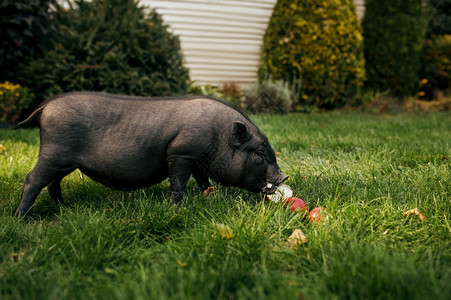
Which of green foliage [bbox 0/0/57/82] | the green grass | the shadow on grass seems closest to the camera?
the green grass

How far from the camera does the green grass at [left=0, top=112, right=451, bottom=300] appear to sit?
1.58 metres

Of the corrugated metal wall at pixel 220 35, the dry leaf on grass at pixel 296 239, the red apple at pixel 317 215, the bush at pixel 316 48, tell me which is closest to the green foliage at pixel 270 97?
the bush at pixel 316 48

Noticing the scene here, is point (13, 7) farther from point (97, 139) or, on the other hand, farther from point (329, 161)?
point (329, 161)

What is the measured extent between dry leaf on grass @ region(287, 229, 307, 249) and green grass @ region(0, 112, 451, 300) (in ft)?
0.11

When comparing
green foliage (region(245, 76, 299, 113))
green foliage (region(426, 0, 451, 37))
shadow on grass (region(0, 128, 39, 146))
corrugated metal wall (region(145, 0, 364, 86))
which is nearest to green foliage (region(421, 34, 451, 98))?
green foliage (region(426, 0, 451, 37))

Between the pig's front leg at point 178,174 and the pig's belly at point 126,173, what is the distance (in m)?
0.12

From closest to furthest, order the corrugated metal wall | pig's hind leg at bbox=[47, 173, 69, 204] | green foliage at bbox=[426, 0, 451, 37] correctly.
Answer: pig's hind leg at bbox=[47, 173, 69, 204] → the corrugated metal wall → green foliage at bbox=[426, 0, 451, 37]

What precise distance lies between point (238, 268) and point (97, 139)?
1352mm

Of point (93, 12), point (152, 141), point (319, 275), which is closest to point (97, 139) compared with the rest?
point (152, 141)

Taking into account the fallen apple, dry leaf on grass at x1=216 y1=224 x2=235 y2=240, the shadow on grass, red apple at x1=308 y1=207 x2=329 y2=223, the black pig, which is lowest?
the shadow on grass

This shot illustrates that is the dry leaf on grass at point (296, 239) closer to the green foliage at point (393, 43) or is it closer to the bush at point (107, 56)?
the bush at point (107, 56)

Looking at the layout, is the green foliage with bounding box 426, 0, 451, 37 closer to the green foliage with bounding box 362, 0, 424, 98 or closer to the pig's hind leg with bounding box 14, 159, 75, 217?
the green foliage with bounding box 362, 0, 424, 98

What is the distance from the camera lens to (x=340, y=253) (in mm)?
1895

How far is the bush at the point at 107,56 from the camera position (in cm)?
630
